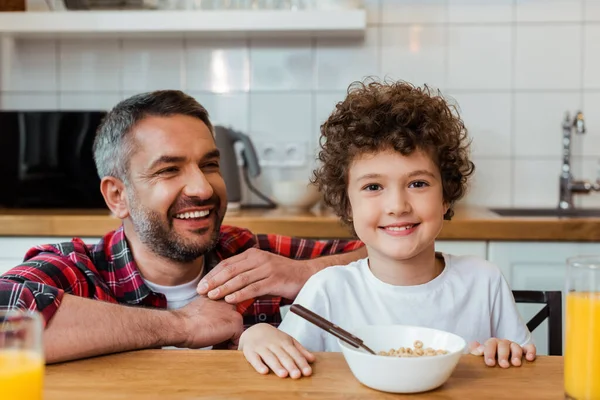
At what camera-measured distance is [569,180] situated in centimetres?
270

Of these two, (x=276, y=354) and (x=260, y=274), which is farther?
(x=260, y=274)

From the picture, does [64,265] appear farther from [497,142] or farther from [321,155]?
[497,142]

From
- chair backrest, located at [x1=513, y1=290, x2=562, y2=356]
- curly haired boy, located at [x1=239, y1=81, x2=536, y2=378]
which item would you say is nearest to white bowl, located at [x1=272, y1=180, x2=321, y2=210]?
curly haired boy, located at [x1=239, y1=81, x2=536, y2=378]

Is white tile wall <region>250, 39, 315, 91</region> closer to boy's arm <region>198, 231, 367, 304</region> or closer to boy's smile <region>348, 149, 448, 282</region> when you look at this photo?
boy's arm <region>198, 231, 367, 304</region>

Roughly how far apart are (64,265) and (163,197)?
23 centimetres

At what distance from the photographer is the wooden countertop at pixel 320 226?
2.23 metres

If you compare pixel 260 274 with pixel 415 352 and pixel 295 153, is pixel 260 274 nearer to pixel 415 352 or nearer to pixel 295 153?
pixel 415 352

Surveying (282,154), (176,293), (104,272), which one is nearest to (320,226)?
(282,154)

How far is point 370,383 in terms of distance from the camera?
2.90 feet

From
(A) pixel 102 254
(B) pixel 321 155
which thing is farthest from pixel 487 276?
(A) pixel 102 254

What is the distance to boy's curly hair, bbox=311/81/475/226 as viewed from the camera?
1.31 m

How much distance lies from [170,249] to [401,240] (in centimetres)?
49

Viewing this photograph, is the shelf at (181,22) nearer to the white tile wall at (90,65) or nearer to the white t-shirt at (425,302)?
the white tile wall at (90,65)

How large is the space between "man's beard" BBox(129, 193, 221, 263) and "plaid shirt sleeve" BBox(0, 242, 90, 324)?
0.16m
